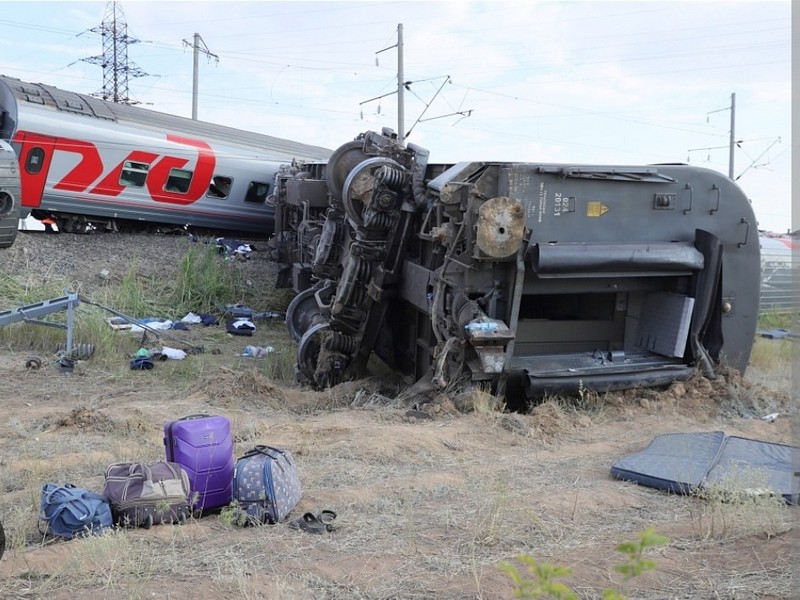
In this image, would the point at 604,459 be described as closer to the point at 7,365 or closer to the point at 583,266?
the point at 583,266

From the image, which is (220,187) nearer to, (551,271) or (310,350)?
(310,350)

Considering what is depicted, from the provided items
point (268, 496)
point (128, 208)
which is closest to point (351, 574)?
point (268, 496)

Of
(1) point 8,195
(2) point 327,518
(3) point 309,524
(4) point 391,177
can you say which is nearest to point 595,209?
(4) point 391,177

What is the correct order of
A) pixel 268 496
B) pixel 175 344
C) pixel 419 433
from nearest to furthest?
1. pixel 268 496
2. pixel 419 433
3. pixel 175 344

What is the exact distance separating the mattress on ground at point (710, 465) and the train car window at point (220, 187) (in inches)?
568

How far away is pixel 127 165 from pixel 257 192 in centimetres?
337

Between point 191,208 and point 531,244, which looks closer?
point 531,244

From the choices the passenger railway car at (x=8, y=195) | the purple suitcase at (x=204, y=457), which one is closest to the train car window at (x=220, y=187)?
the passenger railway car at (x=8, y=195)

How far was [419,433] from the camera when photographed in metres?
6.64

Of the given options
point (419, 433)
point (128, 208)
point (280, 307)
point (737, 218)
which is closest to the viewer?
point (419, 433)

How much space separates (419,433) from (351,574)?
9.21ft

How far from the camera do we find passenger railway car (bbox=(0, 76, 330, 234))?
16.1m

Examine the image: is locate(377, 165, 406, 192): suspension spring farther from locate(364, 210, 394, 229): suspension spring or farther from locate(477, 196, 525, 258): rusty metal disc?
locate(477, 196, 525, 258): rusty metal disc

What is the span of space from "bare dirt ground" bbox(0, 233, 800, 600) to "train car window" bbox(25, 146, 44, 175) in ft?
24.6
